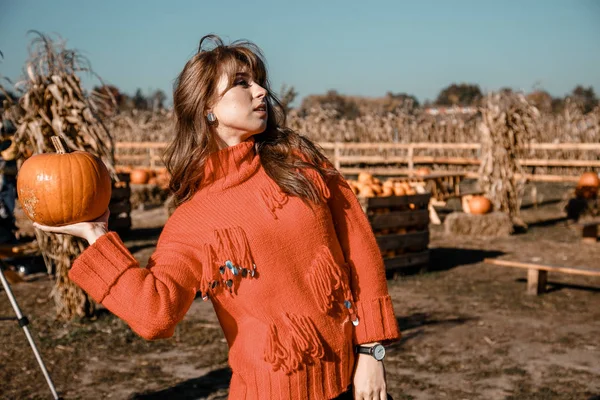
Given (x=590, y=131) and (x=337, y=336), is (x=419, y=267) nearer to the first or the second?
(x=337, y=336)

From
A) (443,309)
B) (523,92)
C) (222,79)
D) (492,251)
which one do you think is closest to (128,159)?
(523,92)

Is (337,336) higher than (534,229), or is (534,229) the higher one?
(337,336)

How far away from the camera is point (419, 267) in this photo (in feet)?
27.9

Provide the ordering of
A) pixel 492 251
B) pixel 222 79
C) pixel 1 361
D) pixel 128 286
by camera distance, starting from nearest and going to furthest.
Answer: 1. pixel 128 286
2. pixel 222 79
3. pixel 1 361
4. pixel 492 251

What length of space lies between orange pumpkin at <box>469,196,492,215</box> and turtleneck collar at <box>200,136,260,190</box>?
385 inches

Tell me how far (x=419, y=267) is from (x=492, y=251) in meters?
1.80

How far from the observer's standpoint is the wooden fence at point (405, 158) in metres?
17.9

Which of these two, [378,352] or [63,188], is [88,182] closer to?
[63,188]

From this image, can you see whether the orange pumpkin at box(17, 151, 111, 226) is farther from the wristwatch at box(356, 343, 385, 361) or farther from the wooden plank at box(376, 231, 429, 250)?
the wooden plank at box(376, 231, 429, 250)

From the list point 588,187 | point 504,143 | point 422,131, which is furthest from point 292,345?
point 422,131

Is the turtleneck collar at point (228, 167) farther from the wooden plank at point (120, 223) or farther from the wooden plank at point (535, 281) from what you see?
the wooden plank at point (120, 223)

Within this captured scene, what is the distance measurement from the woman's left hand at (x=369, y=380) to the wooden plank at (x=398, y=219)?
5948 millimetres

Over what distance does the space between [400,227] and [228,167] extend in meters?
6.42

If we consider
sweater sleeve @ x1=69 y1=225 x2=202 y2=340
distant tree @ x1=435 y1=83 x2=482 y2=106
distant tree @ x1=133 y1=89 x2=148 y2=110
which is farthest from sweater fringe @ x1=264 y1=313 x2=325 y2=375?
distant tree @ x1=435 y1=83 x2=482 y2=106
